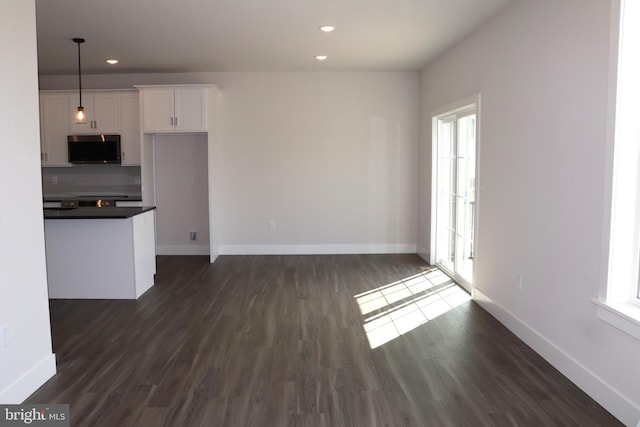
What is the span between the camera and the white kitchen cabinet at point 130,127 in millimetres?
7191

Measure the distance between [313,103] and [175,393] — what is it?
17.2ft

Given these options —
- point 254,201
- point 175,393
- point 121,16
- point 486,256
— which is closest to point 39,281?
point 175,393

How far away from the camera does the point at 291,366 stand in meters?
3.46

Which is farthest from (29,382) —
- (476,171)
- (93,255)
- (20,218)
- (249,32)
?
(476,171)

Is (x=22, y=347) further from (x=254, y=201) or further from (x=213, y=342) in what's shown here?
(x=254, y=201)

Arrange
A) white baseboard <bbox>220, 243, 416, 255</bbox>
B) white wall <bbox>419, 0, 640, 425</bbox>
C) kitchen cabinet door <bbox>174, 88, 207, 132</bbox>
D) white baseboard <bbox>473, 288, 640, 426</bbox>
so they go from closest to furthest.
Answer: white baseboard <bbox>473, 288, 640, 426</bbox>
white wall <bbox>419, 0, 640, 425</bbox>
kitchen cabinet door <bbox>174, 88, 207, 132</bbox>
white baseboard <bbox>220, 243, 416, 255</bbox>

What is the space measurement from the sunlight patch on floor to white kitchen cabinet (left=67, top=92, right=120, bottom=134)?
A: 4.50 meters

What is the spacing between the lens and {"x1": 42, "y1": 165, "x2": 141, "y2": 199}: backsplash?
754cm

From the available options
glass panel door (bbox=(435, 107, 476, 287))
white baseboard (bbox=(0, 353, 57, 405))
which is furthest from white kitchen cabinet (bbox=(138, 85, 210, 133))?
white baseboard (bbox=(0, 353, 57, 405))

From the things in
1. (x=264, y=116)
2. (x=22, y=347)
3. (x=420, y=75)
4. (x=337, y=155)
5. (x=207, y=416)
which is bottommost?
(x=207, y=416)

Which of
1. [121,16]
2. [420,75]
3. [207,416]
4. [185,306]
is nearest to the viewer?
[207,416]

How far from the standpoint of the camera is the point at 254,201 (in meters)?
7.62

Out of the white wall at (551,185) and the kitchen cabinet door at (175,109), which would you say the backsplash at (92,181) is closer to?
the kitchen cabinet door at (175,109)

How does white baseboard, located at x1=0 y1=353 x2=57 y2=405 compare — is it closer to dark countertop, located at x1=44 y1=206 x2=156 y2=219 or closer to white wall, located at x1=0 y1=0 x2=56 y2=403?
white wall, located at x1=0 y1=0 x2=56 y2=403
